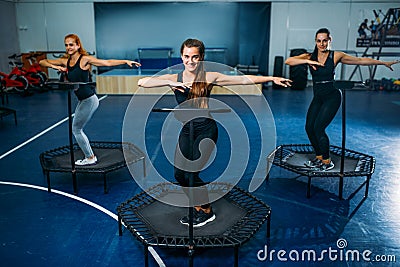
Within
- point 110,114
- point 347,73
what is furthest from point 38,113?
point 347,73

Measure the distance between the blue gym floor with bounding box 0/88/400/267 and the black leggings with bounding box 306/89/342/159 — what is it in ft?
1.41

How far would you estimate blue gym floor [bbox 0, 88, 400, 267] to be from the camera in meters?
2.84

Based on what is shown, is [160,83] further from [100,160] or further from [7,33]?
[7,33]

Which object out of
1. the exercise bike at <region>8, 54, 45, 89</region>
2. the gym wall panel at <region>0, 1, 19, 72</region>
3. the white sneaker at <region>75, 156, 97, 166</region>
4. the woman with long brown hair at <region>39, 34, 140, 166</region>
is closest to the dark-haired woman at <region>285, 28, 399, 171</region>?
the woman with long brown hair at <region>39, 34, 140, 166</region>

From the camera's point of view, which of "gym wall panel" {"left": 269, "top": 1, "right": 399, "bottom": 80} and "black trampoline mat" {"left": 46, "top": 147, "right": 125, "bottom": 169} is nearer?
"black trampoline mat" {"left": 46, "top": 147, "right": 125, "bottom": 169}

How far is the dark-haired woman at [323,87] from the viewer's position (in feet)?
12.8

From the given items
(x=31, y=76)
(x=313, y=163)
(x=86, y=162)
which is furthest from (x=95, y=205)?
(x=31, y=76)

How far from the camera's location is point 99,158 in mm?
4449

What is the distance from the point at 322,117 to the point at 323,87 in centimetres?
31

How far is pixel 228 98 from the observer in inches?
387

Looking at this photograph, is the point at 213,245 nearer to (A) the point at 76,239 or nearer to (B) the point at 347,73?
(A) the point at 76,239

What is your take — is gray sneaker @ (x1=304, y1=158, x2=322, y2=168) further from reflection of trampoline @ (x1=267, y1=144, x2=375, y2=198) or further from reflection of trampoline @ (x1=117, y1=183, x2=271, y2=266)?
reflection of trampoline @ (x1=117, y1=183, x2=271, y2=266)

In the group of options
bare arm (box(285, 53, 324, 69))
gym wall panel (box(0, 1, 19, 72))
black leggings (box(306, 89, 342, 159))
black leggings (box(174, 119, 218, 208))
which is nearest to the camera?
black leggings (box(174, 119, 218, 208))

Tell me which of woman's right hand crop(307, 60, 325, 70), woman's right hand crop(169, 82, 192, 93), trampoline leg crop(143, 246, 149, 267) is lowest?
trampoline leg crop(143, 246, 149, 267)
